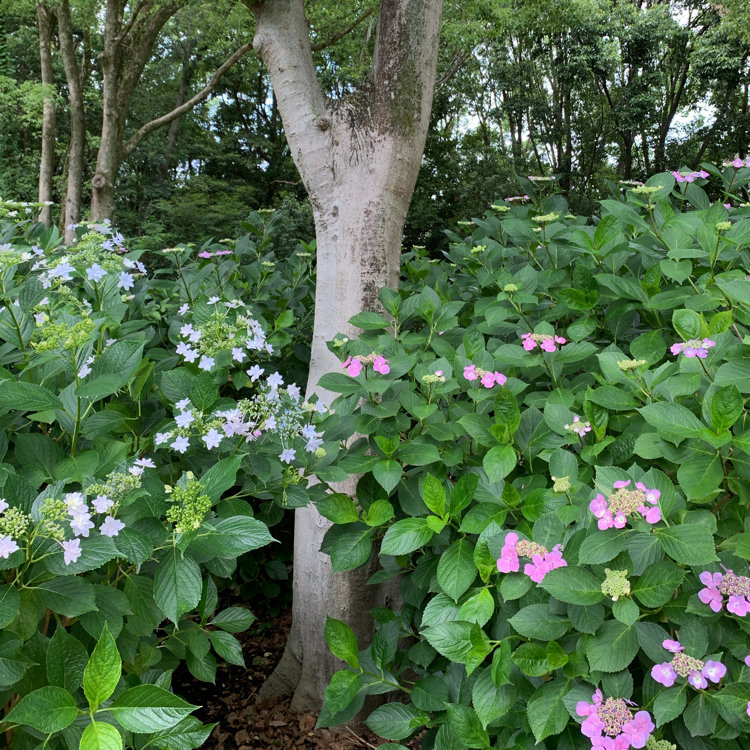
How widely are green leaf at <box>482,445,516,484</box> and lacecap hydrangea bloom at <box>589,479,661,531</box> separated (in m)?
0.28

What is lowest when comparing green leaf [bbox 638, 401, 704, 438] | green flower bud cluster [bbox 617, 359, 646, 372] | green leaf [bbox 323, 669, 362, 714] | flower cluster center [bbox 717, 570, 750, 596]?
green leaf [bbox 323, 669, 362, 714]

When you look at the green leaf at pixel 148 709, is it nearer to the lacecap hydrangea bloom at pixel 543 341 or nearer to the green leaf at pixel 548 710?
the green leaf at pixel 548 710

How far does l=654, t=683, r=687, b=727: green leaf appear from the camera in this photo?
0.84 metres

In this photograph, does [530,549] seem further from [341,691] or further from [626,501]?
[341,691]

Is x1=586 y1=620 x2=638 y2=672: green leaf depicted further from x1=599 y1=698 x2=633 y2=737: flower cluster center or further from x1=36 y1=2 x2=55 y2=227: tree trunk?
x1=36 y1=2 x2=55 y2=227: tree trunk

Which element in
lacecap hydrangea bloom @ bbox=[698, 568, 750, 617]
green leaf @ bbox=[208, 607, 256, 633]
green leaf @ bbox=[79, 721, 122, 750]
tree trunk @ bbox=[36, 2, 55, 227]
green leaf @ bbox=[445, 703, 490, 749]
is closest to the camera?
green leaf @ bbox=[79, 721, 122, 750]

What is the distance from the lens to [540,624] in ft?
3.11

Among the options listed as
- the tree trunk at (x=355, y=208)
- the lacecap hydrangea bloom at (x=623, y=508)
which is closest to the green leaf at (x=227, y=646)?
the tree trunk at (x=355, y=208)

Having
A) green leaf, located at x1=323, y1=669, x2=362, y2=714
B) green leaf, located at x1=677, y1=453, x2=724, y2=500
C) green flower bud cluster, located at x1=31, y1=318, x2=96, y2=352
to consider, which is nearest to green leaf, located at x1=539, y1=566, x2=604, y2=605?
green leaf, located at x1=677, y1=453, x2=724, y2=500

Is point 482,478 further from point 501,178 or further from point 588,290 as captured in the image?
point 501,178

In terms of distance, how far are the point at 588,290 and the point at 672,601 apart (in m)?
0.95

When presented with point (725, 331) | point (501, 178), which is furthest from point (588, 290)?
point (501, 178)

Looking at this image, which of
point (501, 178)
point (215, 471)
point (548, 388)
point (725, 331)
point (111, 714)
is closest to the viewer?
point (111, 714)

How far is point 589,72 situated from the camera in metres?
14.6
